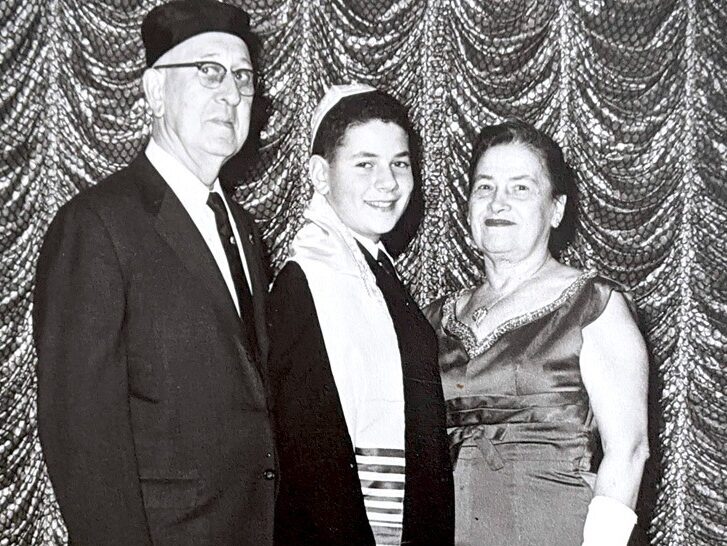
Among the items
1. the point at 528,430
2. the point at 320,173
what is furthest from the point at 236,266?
the point at 528,430

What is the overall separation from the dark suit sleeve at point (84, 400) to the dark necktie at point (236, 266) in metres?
0.36

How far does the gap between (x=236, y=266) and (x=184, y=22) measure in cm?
66

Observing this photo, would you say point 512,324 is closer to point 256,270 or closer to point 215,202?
point 256,270

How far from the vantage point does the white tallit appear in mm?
2000

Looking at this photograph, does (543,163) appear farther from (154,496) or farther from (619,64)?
(154,496)

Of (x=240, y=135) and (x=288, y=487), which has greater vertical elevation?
(x=240, y=135)

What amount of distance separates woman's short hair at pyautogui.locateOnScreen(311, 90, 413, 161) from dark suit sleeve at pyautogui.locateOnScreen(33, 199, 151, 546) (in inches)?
30.8

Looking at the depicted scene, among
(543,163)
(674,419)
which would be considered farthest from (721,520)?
(543,163)

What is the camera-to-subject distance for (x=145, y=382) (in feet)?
5.90

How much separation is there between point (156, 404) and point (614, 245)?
6.43 feet

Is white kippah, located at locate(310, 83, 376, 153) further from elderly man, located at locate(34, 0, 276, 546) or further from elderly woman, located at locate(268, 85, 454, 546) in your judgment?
elderly man, located at locate(34, 0, 276, 546)

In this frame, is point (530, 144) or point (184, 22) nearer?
point (184, 22)

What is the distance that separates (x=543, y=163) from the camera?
230 centimetres

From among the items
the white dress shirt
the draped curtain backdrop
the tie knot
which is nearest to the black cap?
the white dress shirt
